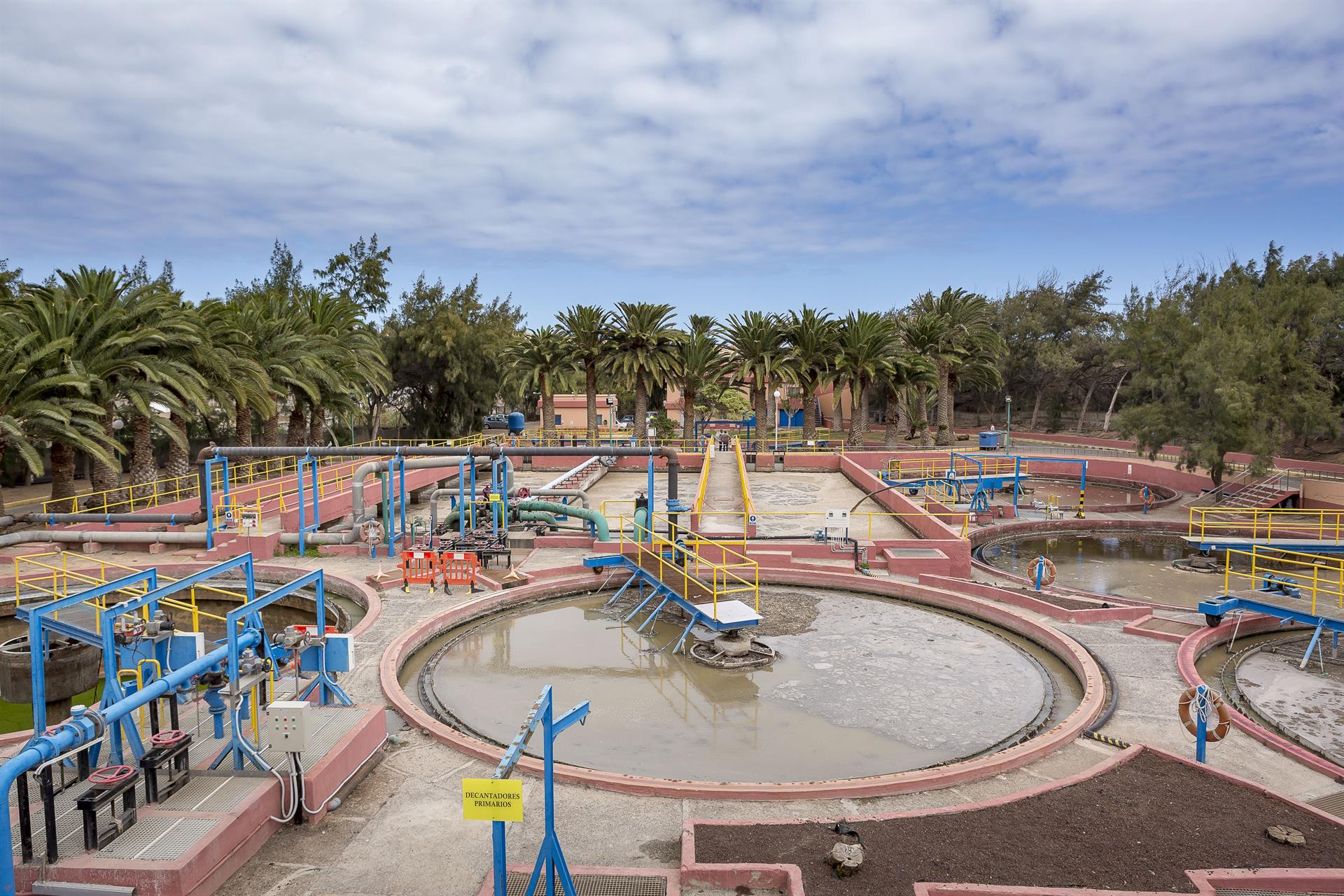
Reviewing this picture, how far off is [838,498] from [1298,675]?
21608mm

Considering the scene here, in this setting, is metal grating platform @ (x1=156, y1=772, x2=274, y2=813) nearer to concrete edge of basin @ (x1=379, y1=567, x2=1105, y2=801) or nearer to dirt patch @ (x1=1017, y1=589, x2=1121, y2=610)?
concrete edge of basin @ (x1=379, y1=567, x2=1105, y2=801)

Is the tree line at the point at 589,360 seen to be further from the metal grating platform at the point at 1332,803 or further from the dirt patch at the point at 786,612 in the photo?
the metal grating platform at the point at 1332,803

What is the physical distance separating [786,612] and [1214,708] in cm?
1010

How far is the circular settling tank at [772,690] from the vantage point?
1264 cm

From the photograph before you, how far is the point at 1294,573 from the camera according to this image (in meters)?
20.5

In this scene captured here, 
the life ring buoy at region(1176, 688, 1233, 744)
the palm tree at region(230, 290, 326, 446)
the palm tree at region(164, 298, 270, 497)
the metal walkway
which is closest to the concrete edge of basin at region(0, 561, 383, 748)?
the metal walkway

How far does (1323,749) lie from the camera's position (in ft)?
40.7

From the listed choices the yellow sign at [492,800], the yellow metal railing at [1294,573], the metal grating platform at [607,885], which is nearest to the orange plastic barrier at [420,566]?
the metal grating platform at [607,885]

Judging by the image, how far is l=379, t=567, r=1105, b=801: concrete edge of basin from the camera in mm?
10422

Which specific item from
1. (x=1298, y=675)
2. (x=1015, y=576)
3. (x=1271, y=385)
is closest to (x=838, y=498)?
(x=1015, y=576)

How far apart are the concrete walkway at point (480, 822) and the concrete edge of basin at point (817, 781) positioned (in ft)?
0.39

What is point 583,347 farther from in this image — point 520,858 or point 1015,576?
point 520,858

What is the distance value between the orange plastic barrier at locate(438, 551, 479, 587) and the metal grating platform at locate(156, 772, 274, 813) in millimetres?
11514

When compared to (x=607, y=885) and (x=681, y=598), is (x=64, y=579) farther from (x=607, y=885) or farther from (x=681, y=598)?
(x=607, y=885)
